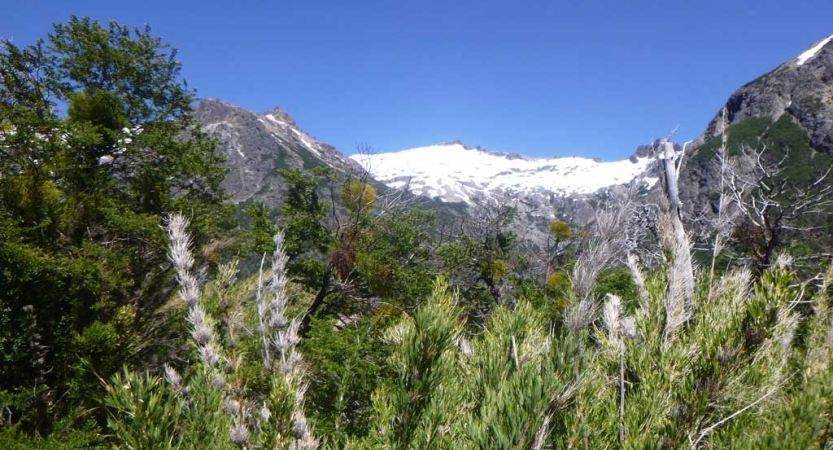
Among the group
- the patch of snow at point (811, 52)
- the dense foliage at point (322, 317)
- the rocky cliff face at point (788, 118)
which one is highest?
the patch of snow at point (811, 52)

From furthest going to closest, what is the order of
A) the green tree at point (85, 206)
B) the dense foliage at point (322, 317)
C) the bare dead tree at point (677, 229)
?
1. the green tree at point (85, 206)
2. the bare dead tree at point (677, 229)
3. the dense foliage at point (322, 317)

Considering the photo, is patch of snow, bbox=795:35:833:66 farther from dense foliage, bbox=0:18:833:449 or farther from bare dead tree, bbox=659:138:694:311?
bare dead tree, bbox=659:138:694:311

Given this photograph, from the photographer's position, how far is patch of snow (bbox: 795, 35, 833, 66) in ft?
460

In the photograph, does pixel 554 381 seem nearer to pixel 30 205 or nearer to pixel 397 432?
pixel 397 432

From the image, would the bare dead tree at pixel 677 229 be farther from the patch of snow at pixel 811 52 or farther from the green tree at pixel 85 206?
the patch of snow at pixel 811 52

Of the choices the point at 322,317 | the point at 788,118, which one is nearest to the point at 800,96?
the point at 788,118

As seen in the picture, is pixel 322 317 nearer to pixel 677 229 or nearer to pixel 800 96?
pixel 677 229

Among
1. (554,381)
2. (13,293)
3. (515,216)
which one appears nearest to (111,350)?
(13,293)

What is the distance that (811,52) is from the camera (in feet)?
475

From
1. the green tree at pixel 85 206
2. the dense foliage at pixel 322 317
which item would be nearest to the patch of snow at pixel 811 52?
the dense foliage at pixel 322 317

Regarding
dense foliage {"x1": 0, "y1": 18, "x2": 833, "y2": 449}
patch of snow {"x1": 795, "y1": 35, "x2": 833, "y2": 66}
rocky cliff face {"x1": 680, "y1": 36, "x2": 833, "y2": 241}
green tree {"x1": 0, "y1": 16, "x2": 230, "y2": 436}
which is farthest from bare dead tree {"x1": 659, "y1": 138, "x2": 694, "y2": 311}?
patch of snow {"x1": 795, "y1": 35, "x2": 833, "y2": 66}

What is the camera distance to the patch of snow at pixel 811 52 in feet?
460

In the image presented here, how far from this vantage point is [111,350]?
1173cm

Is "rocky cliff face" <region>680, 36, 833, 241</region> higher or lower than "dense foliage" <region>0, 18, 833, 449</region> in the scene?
higher
